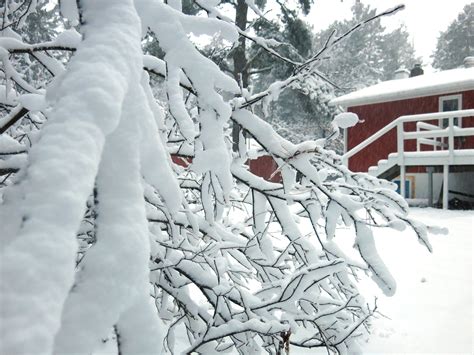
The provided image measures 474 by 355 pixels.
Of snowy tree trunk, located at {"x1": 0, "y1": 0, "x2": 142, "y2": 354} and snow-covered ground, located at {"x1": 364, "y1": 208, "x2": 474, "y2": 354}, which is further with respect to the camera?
snow-covered ground, located at {"x1": 364, "y1": 208, "x2": 474, "y2": 354}

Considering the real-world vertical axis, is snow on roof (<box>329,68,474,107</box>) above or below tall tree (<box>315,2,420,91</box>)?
below

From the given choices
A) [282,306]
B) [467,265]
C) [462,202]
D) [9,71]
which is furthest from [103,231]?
[462,202]

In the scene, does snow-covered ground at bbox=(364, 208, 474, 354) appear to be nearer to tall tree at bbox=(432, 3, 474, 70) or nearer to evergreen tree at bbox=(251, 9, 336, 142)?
evergreen tree at bbox=(251, 9, 336, 142)

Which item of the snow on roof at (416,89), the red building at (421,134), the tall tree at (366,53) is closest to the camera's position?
the red building at (421,134)

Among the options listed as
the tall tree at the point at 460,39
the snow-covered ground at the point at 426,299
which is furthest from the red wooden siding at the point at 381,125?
the tall tree at the point at 460,39

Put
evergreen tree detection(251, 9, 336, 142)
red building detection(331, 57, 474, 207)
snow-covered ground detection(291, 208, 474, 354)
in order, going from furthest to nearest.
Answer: evergreen tree detection(251, 9, 336, 142), red building detection(331, 57, 474, 207), snow-covered ground detection(291, 208, 474, 354)

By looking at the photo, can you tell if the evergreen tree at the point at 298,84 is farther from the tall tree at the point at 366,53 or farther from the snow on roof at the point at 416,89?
the tall tree at the point at 366,53

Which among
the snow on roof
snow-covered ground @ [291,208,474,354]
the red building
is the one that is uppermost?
the snow on roof

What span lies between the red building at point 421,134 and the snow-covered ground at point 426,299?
13.4 feet

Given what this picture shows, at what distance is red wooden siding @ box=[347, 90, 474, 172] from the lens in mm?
16609

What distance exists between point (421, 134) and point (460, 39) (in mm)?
40004

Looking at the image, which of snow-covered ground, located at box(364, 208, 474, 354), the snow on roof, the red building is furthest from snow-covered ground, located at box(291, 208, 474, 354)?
the snow on roof

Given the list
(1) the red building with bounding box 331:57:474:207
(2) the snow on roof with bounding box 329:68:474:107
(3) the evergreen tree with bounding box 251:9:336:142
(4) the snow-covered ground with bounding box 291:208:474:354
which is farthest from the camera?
(3) the evergreen tree with bounding box 251:9:336:142

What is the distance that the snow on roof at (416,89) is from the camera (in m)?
15.0
